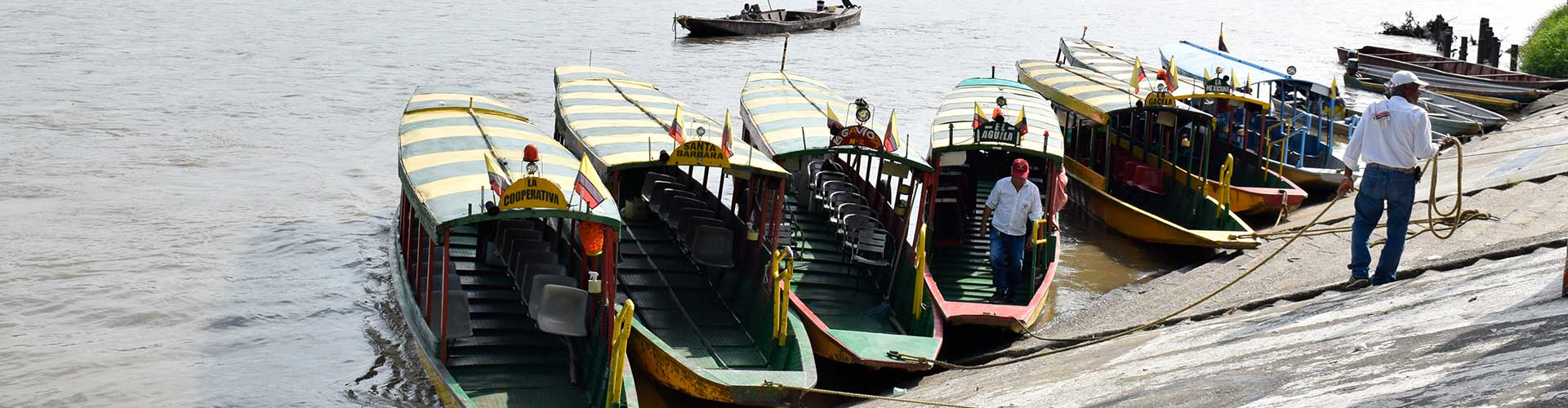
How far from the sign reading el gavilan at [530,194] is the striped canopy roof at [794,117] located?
363cm

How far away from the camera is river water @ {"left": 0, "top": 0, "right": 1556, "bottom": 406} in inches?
520

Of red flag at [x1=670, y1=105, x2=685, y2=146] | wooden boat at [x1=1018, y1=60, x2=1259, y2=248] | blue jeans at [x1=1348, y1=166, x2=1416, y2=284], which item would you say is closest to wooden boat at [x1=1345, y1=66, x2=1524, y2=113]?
wooden boat at [x1=1018, y1=60, x2=1259, y2=248]

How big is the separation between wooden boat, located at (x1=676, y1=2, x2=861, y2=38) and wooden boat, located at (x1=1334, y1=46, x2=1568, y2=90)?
18538mm

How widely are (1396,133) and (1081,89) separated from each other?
9.33 metres

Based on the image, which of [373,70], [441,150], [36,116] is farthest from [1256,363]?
[373,70]

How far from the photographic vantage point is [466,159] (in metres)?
11.1

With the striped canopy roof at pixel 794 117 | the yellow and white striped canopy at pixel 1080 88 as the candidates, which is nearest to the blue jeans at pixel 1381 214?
the striped canopy roof at pixel 794 117

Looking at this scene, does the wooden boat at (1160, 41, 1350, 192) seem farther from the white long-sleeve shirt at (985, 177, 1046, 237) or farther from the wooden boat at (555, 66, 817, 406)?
the wooden boat at (555, 66, 817, 406)

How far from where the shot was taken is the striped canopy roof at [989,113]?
43.2 feet

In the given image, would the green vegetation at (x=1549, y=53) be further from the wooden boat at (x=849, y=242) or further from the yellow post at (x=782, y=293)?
the yellow post at (x=782, y=293)

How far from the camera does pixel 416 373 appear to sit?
12.4m

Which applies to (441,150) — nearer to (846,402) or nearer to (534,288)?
(534,288)

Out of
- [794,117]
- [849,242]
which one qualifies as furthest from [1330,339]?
[794,117]

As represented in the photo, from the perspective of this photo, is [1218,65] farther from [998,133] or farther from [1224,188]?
[998,133]
